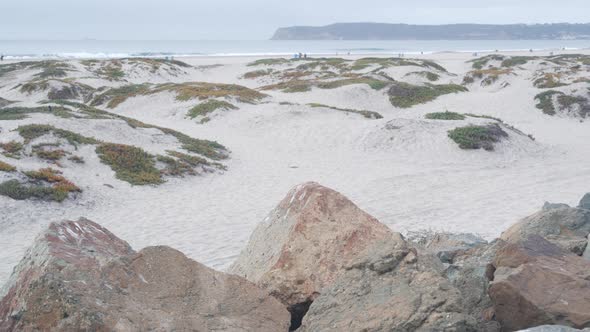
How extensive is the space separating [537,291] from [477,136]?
2120 centimetres

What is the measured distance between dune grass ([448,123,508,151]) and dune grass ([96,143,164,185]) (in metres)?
13.0

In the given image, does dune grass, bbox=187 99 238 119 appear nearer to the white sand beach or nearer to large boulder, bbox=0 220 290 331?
the white sand beach

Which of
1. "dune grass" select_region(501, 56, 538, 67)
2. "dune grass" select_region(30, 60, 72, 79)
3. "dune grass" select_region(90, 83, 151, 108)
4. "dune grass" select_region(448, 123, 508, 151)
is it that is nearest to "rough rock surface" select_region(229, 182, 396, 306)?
"dune grass" select_region(448, 123, 508, 151)

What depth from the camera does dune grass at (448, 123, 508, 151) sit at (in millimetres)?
24891

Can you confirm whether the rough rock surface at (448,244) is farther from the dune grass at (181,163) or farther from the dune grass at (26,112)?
the dune grass at (26,112)

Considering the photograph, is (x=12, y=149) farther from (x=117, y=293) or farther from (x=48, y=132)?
(x=117, y=293)

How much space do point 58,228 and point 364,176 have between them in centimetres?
1524

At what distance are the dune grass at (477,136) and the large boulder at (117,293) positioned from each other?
66.8 ft

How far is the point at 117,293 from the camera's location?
17.3ft

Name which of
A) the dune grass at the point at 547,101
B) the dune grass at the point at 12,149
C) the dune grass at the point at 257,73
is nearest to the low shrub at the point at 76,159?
the dune grass at the point at 12,149

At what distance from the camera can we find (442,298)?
16.4ft

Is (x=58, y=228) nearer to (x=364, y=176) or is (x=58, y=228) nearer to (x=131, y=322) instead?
(x=131, y=322)

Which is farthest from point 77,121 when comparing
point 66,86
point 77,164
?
point 66,86

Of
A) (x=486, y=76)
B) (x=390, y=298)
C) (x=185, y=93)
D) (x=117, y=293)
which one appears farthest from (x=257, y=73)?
(x=390, y=298)
